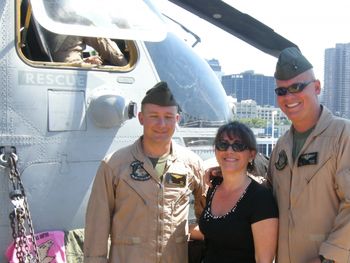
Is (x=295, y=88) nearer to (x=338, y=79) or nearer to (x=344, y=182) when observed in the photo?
(x=344, y=182)

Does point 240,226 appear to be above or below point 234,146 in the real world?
below

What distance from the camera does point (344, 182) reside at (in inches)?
88.3

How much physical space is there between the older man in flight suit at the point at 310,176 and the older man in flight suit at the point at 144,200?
1.98 feet

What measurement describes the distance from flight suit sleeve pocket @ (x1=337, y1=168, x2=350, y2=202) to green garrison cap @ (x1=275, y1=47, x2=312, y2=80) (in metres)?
0.52

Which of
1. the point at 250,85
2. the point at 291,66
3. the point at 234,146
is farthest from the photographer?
the point at 250,85

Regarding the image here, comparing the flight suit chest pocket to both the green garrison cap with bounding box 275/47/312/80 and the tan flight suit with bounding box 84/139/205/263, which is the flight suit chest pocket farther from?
the green garrison cap with bounding box 275/47/312/80

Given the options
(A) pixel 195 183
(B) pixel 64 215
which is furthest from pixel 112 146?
(A) pixel 195 183

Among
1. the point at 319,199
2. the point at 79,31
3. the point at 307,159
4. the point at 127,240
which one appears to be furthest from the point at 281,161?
the point at 79,31

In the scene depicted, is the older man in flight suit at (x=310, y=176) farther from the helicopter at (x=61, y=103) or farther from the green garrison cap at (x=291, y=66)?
the helicopter at (x=61, y=103)

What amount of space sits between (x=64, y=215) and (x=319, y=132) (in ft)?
6.20

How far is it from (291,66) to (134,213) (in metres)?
1.13

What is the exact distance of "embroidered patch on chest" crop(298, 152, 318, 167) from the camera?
235 cm

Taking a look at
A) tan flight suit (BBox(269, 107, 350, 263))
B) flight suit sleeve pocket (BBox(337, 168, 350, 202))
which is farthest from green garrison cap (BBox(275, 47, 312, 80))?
flight suit sleeve pocket (BBox(337, 168, 350, 202))

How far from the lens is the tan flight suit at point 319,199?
2.25m
